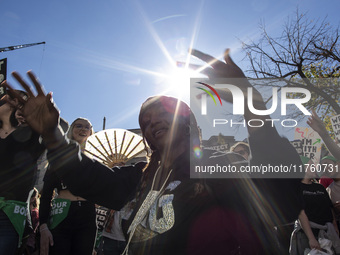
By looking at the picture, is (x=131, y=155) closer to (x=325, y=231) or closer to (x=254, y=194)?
(x=325, y=231)

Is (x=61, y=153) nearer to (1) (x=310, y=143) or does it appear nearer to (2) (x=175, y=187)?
(2) (x=175, y=187)

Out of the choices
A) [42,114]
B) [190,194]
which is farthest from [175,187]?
[42,114]

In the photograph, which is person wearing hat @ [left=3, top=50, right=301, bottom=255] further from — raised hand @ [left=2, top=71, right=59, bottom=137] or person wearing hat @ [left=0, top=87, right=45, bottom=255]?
person wearing hat @ [left=0, top=87, right=45, bottom=255]

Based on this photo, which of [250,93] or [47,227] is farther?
[47,227]

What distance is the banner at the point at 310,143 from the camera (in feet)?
27.9

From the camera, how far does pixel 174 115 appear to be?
1969 mm

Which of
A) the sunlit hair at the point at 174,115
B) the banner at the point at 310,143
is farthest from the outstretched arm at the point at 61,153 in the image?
the banner at the point at 310,143

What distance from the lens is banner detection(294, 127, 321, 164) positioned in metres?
8.50

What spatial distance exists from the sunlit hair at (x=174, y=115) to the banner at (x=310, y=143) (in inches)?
293

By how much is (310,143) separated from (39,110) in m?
8.53

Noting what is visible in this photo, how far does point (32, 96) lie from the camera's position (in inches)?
65.7

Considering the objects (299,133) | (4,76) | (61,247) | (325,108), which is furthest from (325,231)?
(325,108)

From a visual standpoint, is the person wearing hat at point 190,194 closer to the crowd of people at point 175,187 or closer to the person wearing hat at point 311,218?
the crowd of people at point 175,187

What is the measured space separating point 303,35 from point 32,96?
13.4 m
